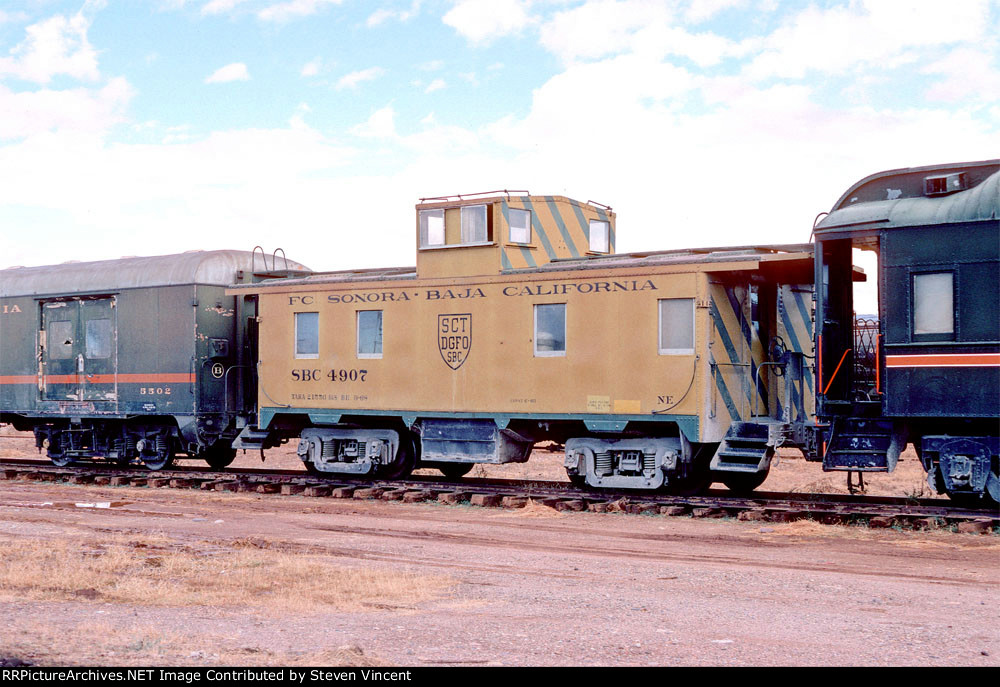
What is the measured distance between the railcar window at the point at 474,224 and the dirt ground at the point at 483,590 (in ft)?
15.1

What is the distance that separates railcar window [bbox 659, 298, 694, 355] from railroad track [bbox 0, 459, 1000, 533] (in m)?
2.15

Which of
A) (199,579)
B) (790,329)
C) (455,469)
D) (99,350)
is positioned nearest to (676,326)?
(790,329)

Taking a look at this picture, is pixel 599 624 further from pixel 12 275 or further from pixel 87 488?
pixel 12 275

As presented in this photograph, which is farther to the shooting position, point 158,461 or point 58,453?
point 58,453

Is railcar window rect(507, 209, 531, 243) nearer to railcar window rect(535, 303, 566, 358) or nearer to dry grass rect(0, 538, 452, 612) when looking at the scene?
railcar window rect(535, 303, 566, 358)

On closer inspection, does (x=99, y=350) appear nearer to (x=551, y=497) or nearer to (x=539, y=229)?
(x=539, y=229)

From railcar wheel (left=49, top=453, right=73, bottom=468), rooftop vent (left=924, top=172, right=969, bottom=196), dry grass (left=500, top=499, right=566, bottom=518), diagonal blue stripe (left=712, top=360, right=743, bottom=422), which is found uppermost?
rooftop vent (left=924, top=172, right=969, bottom=196)

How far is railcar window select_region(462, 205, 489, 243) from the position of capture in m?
17.9

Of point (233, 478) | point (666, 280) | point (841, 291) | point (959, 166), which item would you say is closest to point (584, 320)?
point (666, 280)

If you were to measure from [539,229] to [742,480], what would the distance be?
525 cm

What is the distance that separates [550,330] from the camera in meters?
17.1

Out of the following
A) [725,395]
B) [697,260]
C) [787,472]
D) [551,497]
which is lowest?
[787,472]

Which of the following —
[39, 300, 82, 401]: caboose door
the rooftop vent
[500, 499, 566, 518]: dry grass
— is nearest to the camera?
the rooftop vent

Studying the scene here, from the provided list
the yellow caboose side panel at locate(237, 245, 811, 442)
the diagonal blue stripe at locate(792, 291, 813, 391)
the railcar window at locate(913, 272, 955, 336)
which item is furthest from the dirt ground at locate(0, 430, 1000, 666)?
the diagonal blue stripe at locate(792, 291, 813, 391)
